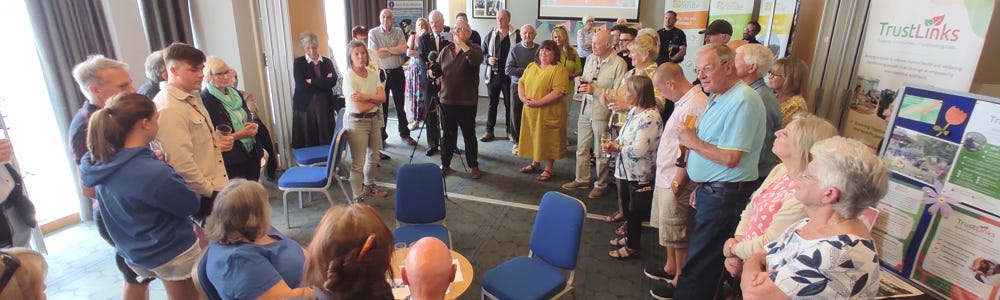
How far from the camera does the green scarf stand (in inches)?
118

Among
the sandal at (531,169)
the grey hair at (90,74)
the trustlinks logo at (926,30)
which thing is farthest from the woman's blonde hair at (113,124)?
the trustlinks logo at (926,30)

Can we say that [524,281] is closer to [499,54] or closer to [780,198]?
[780,198]

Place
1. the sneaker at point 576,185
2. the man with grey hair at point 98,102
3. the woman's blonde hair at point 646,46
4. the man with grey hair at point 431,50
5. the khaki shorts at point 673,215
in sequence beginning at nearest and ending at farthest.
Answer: the man with grey hair at point 98,102 < the khaki shorts at point 673,215 < the woman's blonde hair at point 646,46 < the sneaker at point 576,185 < the man with grey hair at point 431,50

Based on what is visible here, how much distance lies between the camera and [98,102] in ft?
7.75

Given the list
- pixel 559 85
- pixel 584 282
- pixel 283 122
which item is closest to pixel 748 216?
pixel 584 282

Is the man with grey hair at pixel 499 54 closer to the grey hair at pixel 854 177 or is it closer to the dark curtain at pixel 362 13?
the dark curtain at pixel 362 13

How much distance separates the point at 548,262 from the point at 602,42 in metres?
2.12

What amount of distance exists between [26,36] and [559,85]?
3816mm

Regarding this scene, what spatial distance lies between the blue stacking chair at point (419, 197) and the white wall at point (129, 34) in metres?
2.34

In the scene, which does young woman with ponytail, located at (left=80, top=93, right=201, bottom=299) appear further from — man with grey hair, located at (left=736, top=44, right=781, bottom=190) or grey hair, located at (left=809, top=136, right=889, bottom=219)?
man with grey hair, located at (left=736, top=44, right=781, bottom=190)

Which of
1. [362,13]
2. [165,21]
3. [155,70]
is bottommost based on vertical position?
[155,70]

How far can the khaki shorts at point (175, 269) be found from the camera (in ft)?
6.66

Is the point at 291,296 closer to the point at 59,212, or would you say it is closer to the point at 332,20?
the point at 59,212

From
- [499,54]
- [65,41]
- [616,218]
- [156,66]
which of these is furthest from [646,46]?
[65,41]
